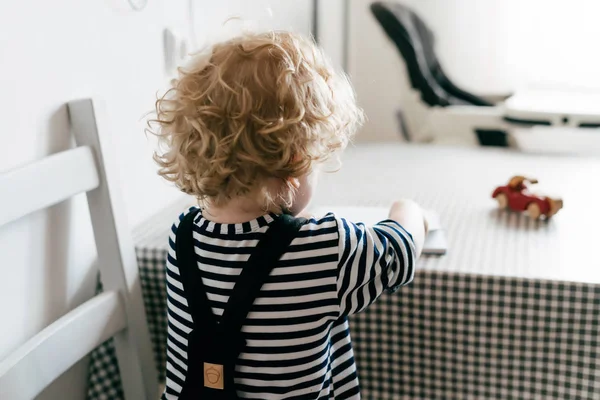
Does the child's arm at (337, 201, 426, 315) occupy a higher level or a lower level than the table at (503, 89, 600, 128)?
higher

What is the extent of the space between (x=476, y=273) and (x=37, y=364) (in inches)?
24.1

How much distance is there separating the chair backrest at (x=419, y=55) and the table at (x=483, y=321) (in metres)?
1.04

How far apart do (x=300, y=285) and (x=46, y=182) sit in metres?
0.38

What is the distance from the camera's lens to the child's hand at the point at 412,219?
2.46ft

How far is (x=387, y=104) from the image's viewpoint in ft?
7.19

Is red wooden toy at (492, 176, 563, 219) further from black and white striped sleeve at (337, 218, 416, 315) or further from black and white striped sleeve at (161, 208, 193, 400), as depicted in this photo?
black and white striped sleeve at (161, 208, 193, 400)

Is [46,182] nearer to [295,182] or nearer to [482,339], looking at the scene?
[295,182]

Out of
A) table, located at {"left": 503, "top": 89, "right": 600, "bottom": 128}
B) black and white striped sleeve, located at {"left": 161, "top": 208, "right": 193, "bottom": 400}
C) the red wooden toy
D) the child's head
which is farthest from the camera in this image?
table, located at {"left": 503, "top": 89, "right": 600, "bottom": 128}

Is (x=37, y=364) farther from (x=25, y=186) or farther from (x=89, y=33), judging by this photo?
(x=89, y=33)

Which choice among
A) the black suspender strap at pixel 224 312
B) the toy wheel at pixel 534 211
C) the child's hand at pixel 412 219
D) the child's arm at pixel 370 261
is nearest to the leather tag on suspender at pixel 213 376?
the black suspender strap at pixel 224 312

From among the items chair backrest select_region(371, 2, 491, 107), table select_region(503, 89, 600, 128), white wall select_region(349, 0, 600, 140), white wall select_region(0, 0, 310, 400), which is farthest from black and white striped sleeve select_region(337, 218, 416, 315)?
white wall select_region(349, 0, 600, 140)

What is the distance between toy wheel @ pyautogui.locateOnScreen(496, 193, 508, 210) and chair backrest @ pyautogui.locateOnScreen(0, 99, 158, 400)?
71cm

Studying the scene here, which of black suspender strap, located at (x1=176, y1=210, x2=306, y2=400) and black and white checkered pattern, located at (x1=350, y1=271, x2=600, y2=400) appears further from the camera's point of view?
black and white checkered pattern, located at (x1=350, y1=271, x2=600, y2=400)

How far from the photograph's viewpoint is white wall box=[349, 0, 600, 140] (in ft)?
6.74
